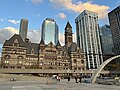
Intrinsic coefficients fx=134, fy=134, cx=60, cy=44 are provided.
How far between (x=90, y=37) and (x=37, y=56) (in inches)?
4124

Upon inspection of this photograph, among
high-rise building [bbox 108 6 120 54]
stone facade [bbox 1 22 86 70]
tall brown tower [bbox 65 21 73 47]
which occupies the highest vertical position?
high-rise building [bbox 108 6 120 54]

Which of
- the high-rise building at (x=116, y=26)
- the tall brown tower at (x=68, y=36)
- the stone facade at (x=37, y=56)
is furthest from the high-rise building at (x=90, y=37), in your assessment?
the stone facade at (x=37, y=56)

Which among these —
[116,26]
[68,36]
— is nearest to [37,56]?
[68,36]

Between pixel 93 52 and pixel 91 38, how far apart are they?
20.2m

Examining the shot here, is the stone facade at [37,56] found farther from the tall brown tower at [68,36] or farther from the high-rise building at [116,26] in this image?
the high-rise building at [116,26]

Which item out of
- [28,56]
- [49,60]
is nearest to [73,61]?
[49,60]

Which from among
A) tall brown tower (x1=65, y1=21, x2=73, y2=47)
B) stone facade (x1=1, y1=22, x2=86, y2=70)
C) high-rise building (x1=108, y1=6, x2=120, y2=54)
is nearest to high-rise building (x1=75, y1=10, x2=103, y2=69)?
high-rise building (x1=108, y1=6, x2=120, y2=54)

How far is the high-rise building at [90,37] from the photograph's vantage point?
164 m

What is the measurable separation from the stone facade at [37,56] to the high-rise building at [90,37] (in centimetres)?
6576

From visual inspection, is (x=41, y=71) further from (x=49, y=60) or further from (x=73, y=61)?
(x=73, y=61)

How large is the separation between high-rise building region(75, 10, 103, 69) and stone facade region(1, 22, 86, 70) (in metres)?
65.8

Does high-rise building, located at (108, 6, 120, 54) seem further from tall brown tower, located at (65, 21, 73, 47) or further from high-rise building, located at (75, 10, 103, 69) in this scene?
tall brown tower, located at (65, 21, 73, 47)

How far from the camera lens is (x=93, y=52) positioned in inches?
6649

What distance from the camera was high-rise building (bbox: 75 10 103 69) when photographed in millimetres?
163887
